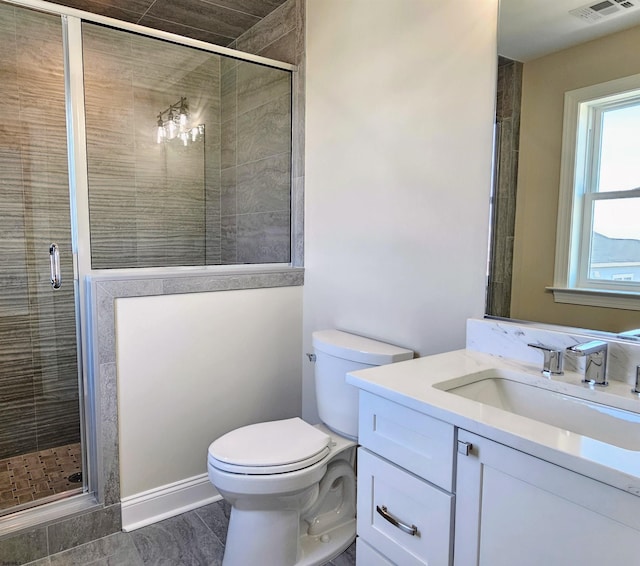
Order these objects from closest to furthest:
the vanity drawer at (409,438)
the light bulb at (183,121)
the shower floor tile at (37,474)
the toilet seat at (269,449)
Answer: the vanity drawer at (409,438)
the toilet seat at (269,449)
the shower floor tile at (37,474)
the light bulb at (183,121)

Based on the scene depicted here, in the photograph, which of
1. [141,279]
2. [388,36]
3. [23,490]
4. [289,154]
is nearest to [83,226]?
[141,279]

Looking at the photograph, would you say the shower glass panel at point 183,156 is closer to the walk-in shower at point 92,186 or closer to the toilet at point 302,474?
the walk-in shower at point 92,186

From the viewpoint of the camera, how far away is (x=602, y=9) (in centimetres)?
124

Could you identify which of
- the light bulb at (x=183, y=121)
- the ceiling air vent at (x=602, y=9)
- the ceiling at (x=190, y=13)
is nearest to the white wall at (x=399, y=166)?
the ceiling air vent at (x=602, y=9)

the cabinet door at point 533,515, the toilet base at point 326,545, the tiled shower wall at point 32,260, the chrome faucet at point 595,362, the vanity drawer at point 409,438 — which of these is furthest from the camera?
the tiled shower wall at point 32,260

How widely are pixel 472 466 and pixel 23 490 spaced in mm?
2050

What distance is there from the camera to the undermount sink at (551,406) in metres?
1.04

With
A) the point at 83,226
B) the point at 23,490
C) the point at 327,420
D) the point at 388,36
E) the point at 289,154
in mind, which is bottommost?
the point at 23,490

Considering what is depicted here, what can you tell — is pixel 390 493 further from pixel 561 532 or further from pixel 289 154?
pixel 289 154

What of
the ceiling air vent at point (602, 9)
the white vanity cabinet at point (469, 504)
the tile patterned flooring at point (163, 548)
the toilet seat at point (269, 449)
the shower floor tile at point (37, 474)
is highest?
the ceiling air vent at point (602, 9)

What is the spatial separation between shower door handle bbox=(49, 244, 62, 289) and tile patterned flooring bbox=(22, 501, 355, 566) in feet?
3.79

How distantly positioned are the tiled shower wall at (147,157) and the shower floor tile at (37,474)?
Answer: 3.27 ft

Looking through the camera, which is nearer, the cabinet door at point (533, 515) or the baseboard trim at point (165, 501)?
the cabinet door at point (533, 515)

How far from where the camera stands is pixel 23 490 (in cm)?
209
